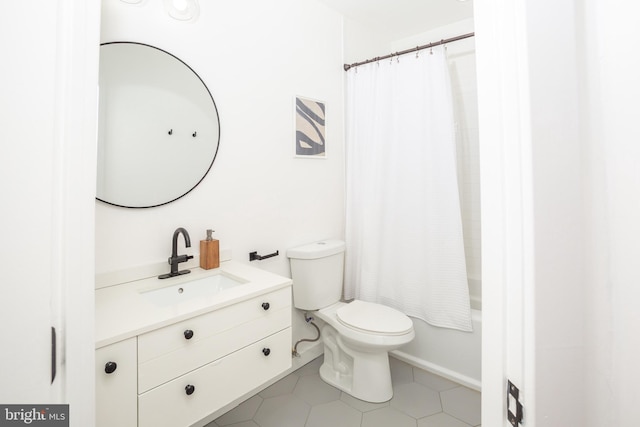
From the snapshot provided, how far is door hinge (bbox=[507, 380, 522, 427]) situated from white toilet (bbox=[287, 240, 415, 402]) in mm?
1251

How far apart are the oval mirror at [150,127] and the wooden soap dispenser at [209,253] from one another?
273 mm

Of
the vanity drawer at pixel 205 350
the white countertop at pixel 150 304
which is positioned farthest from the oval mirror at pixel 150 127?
the vanity drawer at pixel 205 350

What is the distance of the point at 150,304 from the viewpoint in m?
1.12

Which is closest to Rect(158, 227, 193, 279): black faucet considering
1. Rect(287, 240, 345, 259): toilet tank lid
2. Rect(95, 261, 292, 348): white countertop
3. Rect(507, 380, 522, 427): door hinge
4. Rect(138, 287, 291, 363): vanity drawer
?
Rect(95, 261, 292, 348): white countertop

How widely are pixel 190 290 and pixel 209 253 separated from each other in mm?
197

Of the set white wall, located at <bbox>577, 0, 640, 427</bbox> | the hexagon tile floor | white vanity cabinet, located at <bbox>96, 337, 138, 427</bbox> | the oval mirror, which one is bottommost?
the hexagon tile floor

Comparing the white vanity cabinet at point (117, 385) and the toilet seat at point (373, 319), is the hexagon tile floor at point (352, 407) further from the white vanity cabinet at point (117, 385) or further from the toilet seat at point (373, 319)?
the white vanity cabinet at point (117, 385)

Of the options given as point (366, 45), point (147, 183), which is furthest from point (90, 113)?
point (366, 45)

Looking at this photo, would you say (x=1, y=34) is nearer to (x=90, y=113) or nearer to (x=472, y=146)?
(x=90, y=113)

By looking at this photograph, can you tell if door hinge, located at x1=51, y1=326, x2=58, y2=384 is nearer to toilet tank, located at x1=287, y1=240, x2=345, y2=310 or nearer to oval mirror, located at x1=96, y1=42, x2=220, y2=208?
oval mirror, located at x1=96, y1=42, x2=220, y2=208

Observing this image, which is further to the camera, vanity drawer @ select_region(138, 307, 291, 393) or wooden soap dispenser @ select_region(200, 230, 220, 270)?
wooden soap dispenser @ select_region(200, 230, 220, 270)

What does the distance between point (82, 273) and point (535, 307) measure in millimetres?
759

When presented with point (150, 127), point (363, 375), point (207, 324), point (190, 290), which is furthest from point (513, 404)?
point (150, 127)

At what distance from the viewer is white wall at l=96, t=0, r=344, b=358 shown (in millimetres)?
1383
